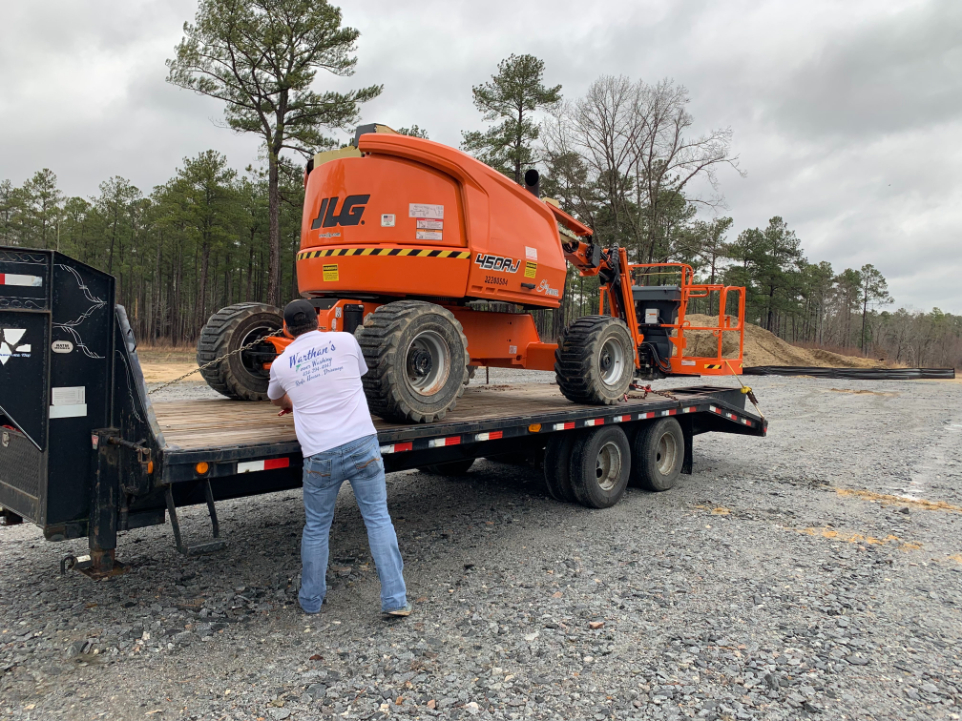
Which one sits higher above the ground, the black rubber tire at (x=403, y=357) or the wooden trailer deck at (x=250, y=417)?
the black rubber tire at (x=403, y=357)

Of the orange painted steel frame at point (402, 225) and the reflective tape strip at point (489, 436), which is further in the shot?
the orange painted steel frame at point (402, 225)

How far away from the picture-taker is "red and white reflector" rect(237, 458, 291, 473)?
3.92 meters

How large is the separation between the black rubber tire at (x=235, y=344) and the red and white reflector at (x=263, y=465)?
2.48 meters

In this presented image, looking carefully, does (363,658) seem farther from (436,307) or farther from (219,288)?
(219,288)

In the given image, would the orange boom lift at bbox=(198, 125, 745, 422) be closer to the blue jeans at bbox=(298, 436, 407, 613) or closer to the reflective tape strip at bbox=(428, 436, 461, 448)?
the reflective tape strip at bbox=(428, 436, 461, 448)

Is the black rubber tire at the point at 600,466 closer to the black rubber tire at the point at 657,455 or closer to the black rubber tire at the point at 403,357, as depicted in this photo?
the black rubber tire at the point at 657,455

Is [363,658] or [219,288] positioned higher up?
[219,288]

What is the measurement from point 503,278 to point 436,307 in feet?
4.35

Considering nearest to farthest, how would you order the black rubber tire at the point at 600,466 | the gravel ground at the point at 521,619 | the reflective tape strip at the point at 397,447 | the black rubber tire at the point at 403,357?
the gravel ground at the point at 521,619 < the reflective tape strip at the point at 397,447 < the black rubber tire at the point at 403,357 < the black rubber tire at the point at 600,466

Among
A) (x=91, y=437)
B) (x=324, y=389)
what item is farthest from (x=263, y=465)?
(x=91, y=437)

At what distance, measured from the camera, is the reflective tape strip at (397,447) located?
14.8 ft

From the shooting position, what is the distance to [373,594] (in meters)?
4.51

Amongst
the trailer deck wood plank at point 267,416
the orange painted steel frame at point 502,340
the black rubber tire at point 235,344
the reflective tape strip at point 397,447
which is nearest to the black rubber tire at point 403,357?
the trailer deck wood plank at point 267,416

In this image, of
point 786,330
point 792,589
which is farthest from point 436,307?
point 786,330
